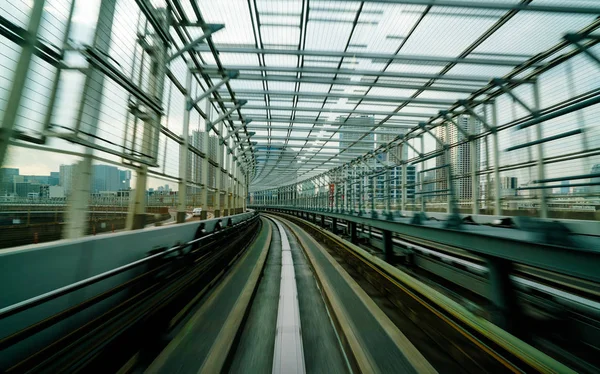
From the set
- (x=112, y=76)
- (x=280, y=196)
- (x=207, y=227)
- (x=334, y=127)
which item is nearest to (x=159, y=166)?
(x=112, y=76)

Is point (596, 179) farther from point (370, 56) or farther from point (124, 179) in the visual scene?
point (370, 56)

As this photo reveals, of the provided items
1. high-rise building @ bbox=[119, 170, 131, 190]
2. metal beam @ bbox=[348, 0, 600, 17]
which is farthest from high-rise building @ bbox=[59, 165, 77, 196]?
metal beam @ bbox=[348, 0, 600, 17]

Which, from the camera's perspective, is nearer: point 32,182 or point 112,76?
point 32,182

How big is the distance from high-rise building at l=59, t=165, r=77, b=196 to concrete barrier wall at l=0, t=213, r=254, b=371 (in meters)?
0.65

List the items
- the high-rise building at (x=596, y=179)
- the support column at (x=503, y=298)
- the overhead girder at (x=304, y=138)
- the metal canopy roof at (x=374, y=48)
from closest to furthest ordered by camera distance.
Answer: the high-rise building at (x=596, y=179) < the support column at (x=503, y=298) < the metal canopy roof at (x=374, y=48) < the overhead girder at (x=304, y=138)

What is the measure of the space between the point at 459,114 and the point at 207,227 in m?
8.96

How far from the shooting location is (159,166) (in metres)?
5.08

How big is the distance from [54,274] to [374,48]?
7589 mm

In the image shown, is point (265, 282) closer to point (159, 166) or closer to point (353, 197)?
point (159, 166)

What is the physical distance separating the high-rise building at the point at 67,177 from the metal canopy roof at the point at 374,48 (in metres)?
4.01

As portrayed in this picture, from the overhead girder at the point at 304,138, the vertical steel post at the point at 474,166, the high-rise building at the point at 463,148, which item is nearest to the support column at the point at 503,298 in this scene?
the high-rise building at the point at 463,148

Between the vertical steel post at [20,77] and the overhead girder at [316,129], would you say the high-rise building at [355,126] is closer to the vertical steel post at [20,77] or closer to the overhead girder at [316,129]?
the overhead girder at [316,129]

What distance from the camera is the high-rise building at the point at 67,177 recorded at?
114 inches

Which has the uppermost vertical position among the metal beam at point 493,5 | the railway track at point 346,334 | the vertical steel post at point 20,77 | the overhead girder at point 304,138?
the metal beam at point 493,5
